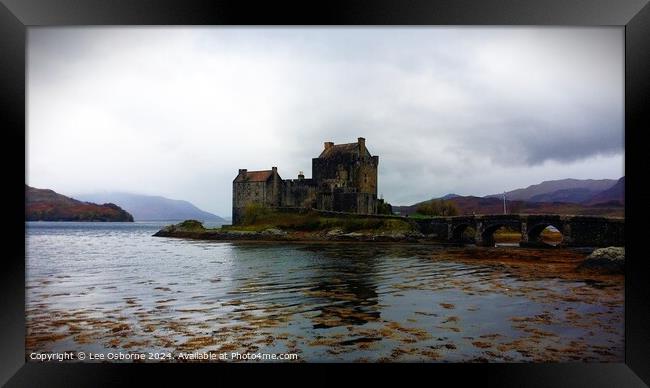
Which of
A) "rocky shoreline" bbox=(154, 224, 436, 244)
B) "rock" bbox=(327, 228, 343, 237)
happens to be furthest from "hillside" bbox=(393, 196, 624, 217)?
"rock" bbox=(327, 228, 343, 237)

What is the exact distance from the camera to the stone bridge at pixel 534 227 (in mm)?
7821

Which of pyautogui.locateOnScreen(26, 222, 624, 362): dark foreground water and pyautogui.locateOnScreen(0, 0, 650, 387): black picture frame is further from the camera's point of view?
pyautogui.locateOnScreen(26, 222, 624, 362): dark foreground water

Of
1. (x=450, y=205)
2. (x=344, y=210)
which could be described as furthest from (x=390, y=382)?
(x=344, y=210)

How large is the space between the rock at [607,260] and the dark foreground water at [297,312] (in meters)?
0.47

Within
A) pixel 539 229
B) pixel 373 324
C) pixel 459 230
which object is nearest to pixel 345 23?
pixel 373 324

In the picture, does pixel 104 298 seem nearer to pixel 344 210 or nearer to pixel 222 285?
pixel 222 285

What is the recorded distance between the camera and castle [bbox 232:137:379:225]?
32.0 feet

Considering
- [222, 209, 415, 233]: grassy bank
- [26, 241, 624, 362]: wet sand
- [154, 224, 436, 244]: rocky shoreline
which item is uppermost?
[222, 209, 415, 233]: grassy bank

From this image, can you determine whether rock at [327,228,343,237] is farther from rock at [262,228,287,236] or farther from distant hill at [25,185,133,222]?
distant hill at [25,185,133,222]

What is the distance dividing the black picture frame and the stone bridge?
1696mm

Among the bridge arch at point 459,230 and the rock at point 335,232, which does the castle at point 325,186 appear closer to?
the rock at point 335,232

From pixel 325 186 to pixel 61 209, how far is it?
907 cm

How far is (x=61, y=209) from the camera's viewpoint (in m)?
7.37

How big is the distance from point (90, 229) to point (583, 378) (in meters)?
9.43
